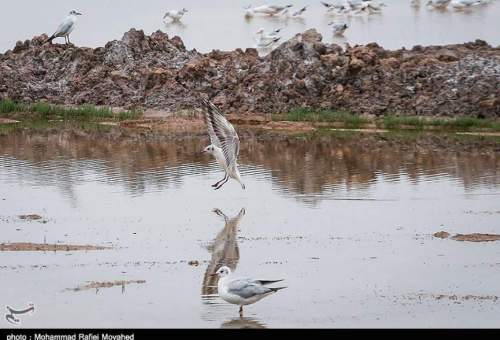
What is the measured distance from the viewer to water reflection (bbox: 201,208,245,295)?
12830 millimetres

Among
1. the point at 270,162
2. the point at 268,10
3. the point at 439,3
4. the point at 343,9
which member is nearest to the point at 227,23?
the point at 268,10

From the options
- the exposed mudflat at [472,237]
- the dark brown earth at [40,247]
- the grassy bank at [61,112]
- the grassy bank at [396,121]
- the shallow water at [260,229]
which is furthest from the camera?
the grassy bank at [61,112]

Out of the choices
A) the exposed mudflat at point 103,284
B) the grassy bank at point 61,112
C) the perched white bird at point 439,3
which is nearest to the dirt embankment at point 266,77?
the grassy bank at point 61,112

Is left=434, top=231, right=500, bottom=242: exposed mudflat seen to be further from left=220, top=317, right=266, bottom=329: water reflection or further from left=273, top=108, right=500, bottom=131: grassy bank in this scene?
left=273, top=108, right=500, bottom=131: grassy bank

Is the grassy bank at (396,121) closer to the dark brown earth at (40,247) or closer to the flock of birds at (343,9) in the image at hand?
the dark brown earth at (40,247)

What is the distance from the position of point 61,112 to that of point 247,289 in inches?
632

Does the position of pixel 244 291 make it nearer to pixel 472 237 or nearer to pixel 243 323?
pixel 243 323

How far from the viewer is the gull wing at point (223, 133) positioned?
57.5 ft

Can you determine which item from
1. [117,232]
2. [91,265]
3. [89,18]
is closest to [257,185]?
[117,232]

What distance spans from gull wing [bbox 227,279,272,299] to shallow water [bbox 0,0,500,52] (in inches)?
1038

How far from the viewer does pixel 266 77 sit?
86.6 feet

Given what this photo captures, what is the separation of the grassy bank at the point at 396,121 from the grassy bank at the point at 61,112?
3.57 meters

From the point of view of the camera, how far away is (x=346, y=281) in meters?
13.0

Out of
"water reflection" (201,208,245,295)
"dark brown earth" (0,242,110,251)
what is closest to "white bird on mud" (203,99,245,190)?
"water reflection" (201,208,245,295)
